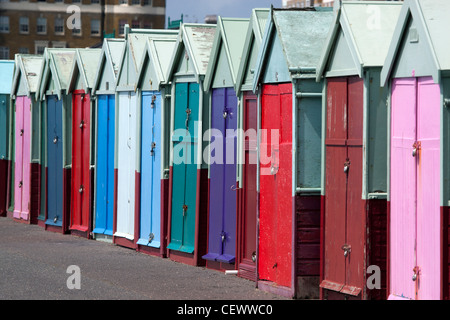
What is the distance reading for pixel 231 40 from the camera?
14203 millimetres

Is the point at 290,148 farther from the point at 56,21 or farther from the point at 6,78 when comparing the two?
the point at 56,21

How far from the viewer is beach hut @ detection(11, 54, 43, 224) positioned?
72.1 ft

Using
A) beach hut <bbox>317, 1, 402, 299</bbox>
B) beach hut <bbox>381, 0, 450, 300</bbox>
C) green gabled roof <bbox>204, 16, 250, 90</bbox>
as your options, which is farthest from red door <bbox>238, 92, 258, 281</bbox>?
beach hut <bbox>381, 0, 450, 300</bbox>

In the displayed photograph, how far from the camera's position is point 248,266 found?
1345cm

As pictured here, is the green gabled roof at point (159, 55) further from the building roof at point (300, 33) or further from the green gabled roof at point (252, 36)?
the building roof at point (300, 33)

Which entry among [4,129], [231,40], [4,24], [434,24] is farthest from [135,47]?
[4,24]

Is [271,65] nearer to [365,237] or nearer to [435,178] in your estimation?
[365,237]

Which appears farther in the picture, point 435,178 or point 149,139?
point 149,139

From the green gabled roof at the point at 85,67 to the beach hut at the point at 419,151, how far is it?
30.6 ft

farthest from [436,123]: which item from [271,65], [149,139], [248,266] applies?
[149,139]

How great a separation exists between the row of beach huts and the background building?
83342 mm

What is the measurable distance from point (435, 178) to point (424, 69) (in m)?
0.88

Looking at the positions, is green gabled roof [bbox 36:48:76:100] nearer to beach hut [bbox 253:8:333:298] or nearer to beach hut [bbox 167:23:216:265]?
beach hut [bbox 167:23:216:265]
